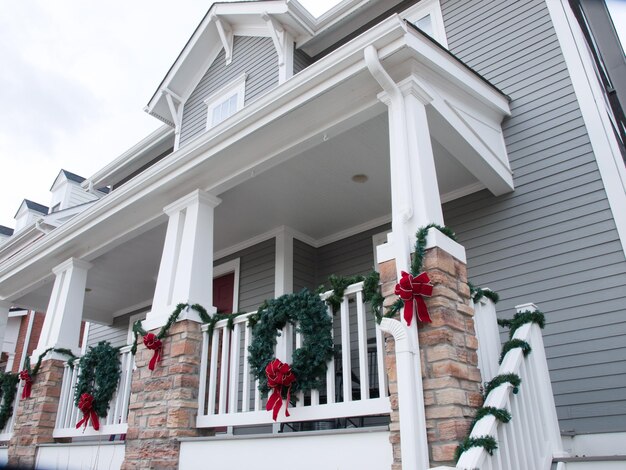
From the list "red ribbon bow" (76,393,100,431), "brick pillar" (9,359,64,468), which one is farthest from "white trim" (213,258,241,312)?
"red ribbon bow" (76,393,100,431)

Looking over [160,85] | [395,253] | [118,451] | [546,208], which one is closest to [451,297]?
[395,253]

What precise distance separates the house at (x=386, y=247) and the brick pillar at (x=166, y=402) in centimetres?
2

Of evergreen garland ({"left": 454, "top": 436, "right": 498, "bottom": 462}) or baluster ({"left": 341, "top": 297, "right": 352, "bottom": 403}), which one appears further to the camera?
baluster ({"left": 341, "top": 297, "right": 352, "bottom": 403})

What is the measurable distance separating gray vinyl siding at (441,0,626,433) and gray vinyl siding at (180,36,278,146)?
10.2 feet

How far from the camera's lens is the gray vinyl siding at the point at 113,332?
938cm

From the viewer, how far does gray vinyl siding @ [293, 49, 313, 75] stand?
24.6ft

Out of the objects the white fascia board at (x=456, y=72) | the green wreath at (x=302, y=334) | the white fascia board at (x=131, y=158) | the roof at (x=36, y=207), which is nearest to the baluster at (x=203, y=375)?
the green wreath at (x=302, y=334)

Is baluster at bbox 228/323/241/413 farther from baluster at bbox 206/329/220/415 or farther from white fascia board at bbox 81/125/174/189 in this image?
white fascia board at bbox 81/125/174/189

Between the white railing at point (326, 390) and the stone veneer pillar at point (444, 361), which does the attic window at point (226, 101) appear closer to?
the white railing at point (326, 390)

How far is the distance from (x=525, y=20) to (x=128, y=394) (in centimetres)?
573

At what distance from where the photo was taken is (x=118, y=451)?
14.5 feet

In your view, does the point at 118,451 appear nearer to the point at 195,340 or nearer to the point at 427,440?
the point at 195,340

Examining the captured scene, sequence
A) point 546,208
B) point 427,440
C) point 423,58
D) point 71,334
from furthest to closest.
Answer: point 71,334
point 546,208
point 423,58
point 427,440

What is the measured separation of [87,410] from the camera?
488 centimetres
